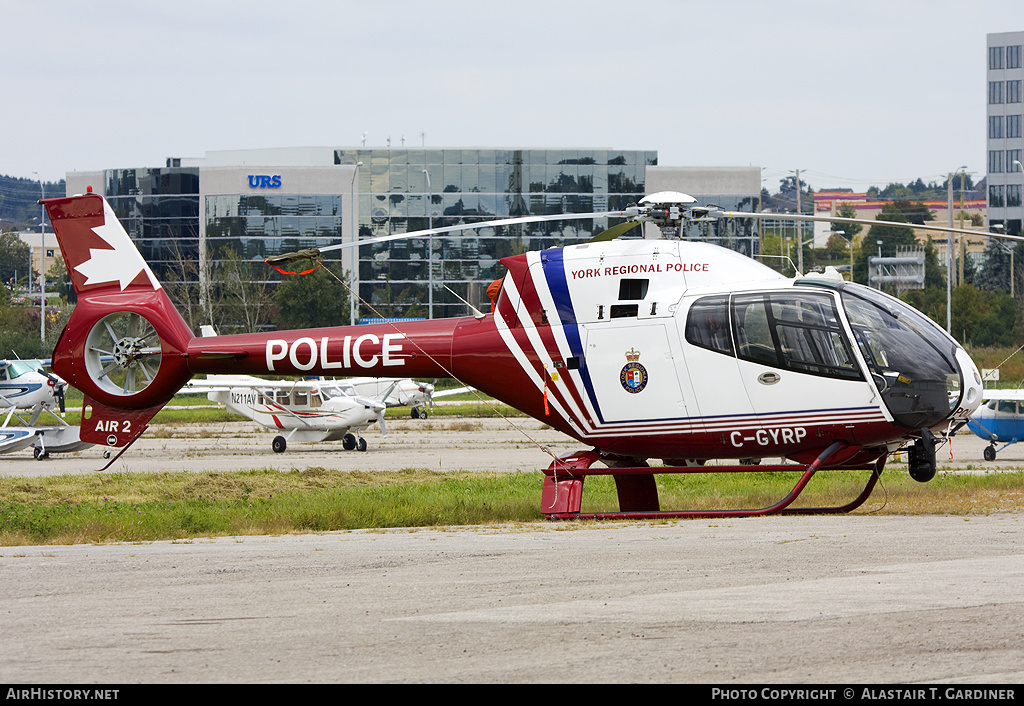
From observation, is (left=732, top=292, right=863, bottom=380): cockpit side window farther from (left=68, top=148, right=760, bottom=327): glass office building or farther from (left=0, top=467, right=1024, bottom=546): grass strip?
(left=68, top=148, right=760, bottom=327): glass office building

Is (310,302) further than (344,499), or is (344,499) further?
(310,302)

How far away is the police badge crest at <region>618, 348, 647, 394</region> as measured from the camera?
48.2ft

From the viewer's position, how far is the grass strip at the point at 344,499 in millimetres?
14964

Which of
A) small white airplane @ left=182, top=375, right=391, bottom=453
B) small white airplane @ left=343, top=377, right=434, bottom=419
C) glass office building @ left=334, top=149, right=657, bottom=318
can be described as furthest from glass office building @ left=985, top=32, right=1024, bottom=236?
small white airplane @ left=182, top=375, right=391, bottom=453

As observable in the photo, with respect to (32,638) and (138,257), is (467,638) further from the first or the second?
(138,257)

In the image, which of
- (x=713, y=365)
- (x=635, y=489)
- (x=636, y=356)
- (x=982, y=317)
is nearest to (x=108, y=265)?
(x=636, y=356)

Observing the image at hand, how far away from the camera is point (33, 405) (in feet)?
105

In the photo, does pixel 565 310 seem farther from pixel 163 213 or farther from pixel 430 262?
pixel 163 213

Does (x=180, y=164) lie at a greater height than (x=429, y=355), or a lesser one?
greater

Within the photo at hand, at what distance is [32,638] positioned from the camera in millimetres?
7781

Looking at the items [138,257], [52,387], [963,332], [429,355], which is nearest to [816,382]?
[429,355]

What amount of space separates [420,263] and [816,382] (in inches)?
2517

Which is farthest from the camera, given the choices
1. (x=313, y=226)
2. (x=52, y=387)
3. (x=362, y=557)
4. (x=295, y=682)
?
(x=313, y=226)

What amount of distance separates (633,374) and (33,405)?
75.4 ft
